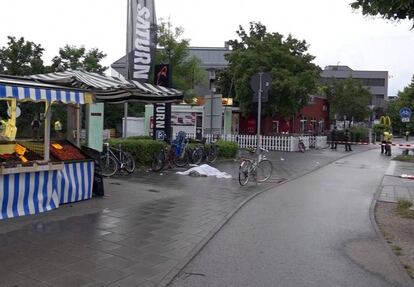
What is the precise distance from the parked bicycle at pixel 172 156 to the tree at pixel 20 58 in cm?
2287

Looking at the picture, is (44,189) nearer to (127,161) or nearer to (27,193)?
(27,193)

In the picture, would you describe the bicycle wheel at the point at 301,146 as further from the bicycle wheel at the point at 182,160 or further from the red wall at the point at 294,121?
the bicycle wheel at the point at 182,160

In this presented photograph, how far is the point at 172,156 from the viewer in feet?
55.2

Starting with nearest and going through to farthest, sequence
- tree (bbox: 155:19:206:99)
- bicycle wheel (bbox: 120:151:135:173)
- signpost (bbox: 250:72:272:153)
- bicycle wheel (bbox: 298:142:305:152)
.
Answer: signpost (bbox: 250:72:272:153)
bicycle wheel (bbox: 120:151:135:173)
bicycle wheel (bbox: 298:142:305:152)
tree (bbox: 155:19:206:99)

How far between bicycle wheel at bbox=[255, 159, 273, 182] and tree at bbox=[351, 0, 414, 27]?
758cm

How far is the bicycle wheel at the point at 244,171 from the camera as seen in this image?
13.4 metres

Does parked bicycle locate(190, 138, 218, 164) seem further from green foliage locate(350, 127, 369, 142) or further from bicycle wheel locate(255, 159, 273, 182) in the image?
green foliage locate(350, 127, 369, 142)

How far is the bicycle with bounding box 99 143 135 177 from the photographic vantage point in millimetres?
14078

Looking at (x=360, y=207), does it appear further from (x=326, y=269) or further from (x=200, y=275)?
(x=200, y=275)

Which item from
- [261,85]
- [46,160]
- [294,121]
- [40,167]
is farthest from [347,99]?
[40,167]

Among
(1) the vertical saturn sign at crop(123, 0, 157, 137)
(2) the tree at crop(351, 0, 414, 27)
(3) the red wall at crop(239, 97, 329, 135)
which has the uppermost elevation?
(1) the vertical saturn sign at crop(123, 0, 157, 137)

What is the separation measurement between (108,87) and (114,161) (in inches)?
161

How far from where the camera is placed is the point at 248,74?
1264 inches

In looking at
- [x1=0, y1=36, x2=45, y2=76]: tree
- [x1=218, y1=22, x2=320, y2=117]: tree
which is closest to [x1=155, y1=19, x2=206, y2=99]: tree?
[x1=218, y1=22, x2=320, y2=117]: tree
